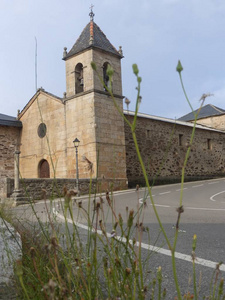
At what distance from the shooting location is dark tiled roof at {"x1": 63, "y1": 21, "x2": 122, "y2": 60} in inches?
768

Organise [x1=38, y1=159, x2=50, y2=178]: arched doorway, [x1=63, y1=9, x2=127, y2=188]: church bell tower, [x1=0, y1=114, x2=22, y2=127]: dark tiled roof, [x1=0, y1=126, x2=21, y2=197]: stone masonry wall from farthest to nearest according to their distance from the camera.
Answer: [x1=0, y1=114, x2=22, y2=127]: dark tiled roof
[x1=0, y1=126, x2=21, y2=197]: stone masonry wall
[x1=38, y1=159, x2=50, y2=178]: arched doorway
[x1=63, y1=9, x2=127, y2=188]: church bell tower

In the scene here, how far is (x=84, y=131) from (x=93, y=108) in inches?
61.1

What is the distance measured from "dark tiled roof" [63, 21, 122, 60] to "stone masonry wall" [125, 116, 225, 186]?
4898 mm

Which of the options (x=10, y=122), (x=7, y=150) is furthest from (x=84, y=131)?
(x=10, y=122)

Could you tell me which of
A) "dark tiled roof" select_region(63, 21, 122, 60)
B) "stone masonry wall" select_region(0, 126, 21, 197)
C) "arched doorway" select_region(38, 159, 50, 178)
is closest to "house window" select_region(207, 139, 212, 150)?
"dark tiled roof" select_region(63, 21, 122, 60)

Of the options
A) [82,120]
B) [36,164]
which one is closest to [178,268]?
[82,120]

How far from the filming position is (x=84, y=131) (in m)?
19.1

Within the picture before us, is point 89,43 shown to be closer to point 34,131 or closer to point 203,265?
point 34,131

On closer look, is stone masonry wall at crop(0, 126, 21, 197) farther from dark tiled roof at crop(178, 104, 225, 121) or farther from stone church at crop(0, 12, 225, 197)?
dark tiled roof at crop(178, 104, 225, 121)

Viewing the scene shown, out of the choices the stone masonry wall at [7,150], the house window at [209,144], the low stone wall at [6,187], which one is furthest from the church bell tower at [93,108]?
the house window at [209,144]

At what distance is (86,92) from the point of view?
19.1 metres

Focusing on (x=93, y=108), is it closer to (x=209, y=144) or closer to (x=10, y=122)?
(x=10, y=122)

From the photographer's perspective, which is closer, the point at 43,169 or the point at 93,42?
the point at 93,42

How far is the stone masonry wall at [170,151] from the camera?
73.7ft
